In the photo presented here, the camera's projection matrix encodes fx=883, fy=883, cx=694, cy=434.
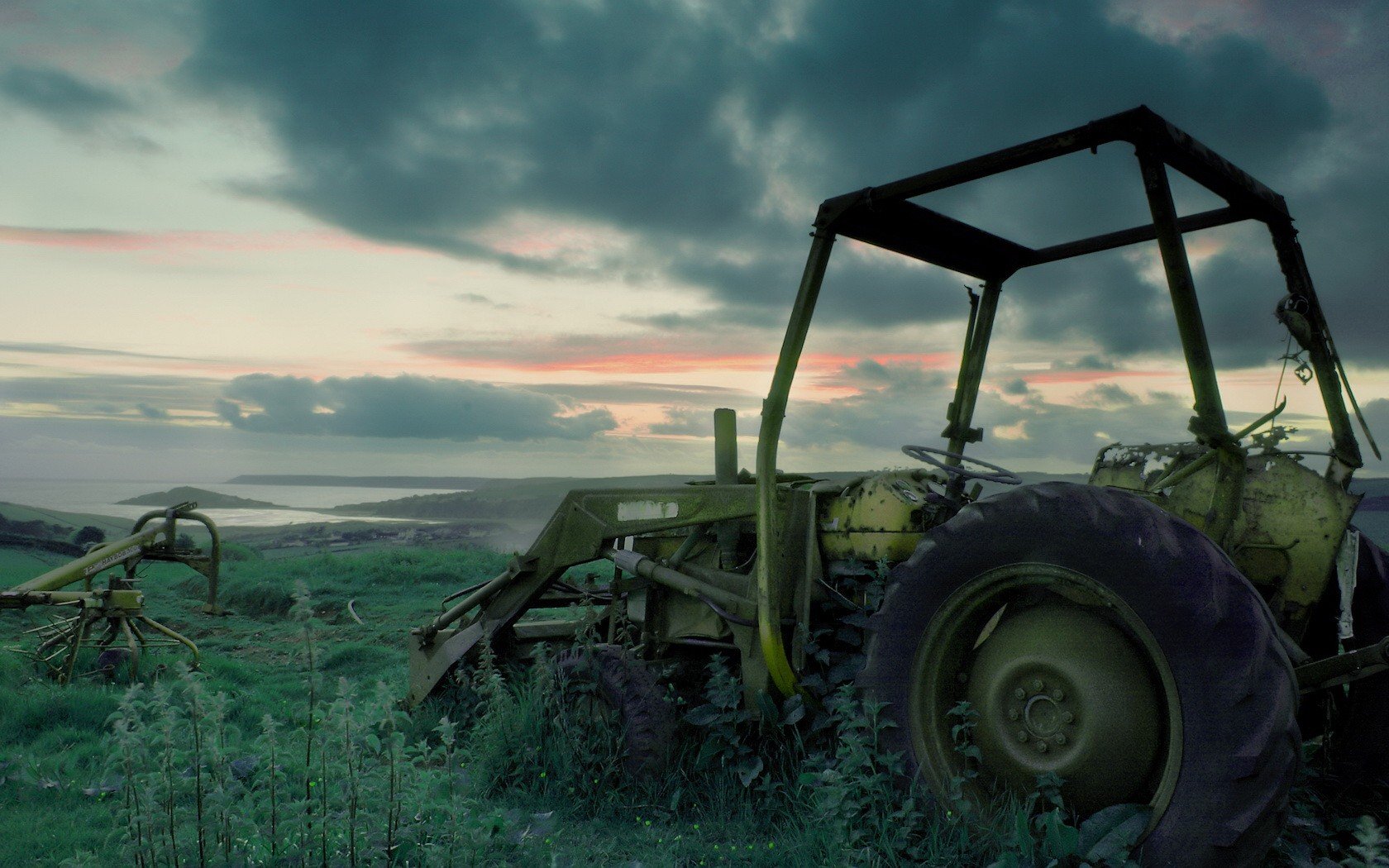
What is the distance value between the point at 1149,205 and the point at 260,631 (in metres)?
10.2

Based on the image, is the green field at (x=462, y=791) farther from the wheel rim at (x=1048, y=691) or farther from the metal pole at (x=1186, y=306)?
A: the metal pole at (x=1186, y=306)

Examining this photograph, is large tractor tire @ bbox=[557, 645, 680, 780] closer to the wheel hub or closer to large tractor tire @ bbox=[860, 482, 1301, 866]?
large tractor tire @ bbox=[860, 482, 1301, 866]

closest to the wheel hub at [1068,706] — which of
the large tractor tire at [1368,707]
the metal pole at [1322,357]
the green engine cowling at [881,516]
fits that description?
the green engine cowling at [881,516]

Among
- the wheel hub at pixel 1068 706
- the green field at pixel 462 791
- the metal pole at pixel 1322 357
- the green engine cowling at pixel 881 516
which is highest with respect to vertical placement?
the metal pole at pixel 1322 357

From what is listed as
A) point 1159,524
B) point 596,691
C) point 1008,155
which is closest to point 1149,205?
point 1008,155

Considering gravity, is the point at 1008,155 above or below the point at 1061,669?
above

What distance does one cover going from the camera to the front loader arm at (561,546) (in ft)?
15.9

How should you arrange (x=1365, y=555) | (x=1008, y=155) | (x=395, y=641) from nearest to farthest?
(x=1008, y=155), (x=1365, y=555), (x=395, y=641)

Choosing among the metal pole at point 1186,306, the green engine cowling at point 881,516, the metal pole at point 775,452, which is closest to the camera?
the metal pole at point 1186,306

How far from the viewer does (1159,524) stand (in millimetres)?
2830

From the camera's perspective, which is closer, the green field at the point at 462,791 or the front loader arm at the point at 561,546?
the green field at the point at 462,791

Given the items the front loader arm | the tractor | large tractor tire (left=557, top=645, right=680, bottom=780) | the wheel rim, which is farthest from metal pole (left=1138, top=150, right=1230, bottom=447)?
large tractor tire (left=557, top=645, right=680, bottom=780)

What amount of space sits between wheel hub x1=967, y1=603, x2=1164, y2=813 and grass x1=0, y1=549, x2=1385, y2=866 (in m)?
0.15

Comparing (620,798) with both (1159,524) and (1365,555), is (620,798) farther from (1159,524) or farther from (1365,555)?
(1365,555)
